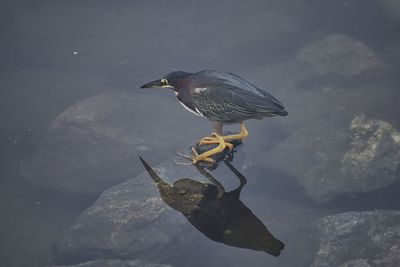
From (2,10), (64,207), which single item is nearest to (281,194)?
(64,207)

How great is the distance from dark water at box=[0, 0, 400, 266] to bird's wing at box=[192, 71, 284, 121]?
1.63m

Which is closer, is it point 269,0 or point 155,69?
point 155,69

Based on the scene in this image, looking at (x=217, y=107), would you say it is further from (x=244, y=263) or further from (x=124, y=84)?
(x=124, y=84)

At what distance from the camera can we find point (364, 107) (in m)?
7.80

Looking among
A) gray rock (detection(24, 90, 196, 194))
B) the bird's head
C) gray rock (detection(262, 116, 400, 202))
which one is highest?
the bird's head

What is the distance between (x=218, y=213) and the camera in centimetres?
371

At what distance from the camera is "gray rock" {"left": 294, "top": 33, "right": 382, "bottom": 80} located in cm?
930

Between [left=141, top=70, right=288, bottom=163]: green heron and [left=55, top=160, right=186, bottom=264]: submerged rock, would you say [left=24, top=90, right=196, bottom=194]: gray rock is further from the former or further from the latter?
[left=141, top=70, right=288, bottom=163]: green heron

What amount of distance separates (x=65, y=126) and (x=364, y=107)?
20.6 ft

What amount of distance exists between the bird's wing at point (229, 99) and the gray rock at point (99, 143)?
9.76 ft

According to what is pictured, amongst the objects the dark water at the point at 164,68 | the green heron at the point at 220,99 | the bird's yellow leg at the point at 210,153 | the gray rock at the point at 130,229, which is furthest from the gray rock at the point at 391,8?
the gray rock at the point at 130,229

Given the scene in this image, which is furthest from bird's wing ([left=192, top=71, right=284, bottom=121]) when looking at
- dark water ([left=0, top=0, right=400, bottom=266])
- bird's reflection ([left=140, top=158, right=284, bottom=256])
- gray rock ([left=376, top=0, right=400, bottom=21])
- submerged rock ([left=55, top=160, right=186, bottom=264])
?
gray rock ([left=376, top=0, right=400, bottom=21])

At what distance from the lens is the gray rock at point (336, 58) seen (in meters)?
9.30

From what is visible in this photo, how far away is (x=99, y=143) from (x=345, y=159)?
15.5ft
